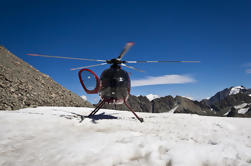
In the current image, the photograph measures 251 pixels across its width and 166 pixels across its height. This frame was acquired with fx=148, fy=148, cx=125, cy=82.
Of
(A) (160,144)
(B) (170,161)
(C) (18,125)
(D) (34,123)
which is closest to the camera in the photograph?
(B) (170,161)

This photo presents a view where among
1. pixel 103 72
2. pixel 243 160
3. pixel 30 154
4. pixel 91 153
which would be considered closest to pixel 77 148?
pixel 91 153

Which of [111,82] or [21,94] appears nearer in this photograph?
[111,82]

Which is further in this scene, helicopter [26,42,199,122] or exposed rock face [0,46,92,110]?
exposed rock face [0,46,92,110]

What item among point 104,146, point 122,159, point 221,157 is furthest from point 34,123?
point 221,157

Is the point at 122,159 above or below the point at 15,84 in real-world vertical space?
below

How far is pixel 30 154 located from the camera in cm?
411

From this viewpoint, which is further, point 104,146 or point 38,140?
point 38,140

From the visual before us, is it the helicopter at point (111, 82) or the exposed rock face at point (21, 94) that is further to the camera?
the exposed rock face at point (21, 94)

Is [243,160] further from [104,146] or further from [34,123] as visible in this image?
[34,123]

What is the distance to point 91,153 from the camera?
4109mm

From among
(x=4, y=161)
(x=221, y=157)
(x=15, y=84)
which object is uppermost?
(x=15, y=84)

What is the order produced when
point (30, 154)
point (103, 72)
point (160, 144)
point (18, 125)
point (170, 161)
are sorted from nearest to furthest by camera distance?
1. point (170, 161)
2. point (30, 154)
3. point (160, 144)
4. point (18, 125)
5. point (103, 72)

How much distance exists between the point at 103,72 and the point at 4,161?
266 inches

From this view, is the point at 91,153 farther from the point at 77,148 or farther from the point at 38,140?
the point at 38,140
